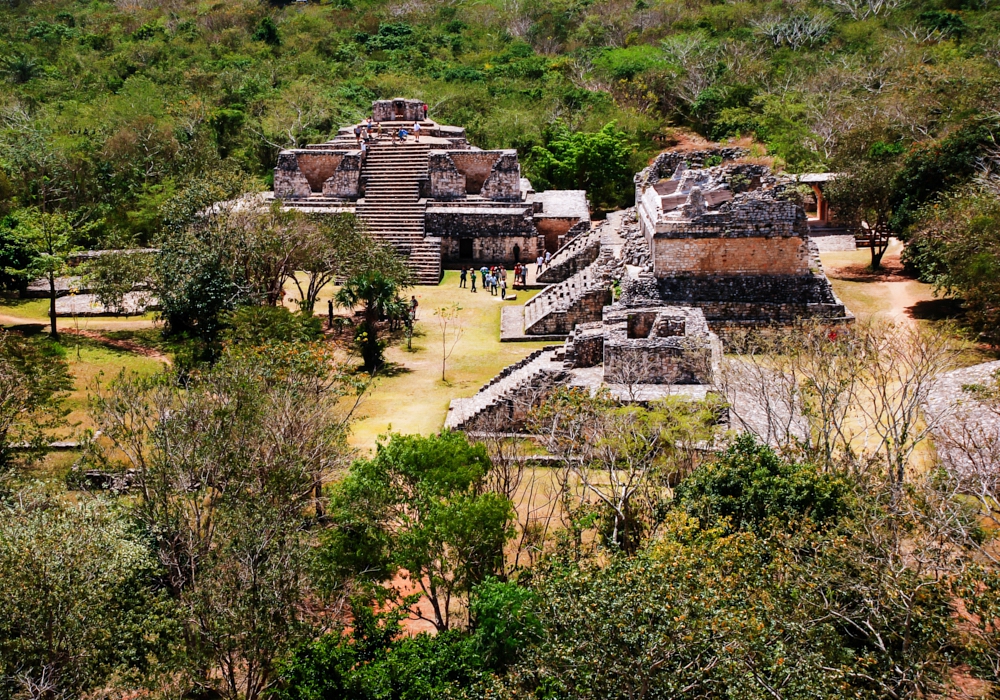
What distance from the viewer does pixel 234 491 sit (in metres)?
15.1

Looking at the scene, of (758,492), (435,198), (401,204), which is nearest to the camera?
(758,492)

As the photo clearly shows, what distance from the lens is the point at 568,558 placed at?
13531 millimetres

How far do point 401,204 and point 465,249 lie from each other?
2919mm

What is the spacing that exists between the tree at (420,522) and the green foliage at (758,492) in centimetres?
298

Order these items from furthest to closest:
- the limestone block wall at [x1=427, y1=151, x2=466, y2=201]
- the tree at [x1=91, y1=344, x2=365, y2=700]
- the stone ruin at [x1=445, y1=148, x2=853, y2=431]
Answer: the limestone block wall at [x1=427, y1=151, x2=466, y2=201]
the stone ruin at [x1=445, y1=148, x2=853, y2=431]
the tree at [x1=91, y1=344, x2=365, y2=700]

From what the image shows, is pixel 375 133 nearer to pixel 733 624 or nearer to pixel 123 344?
pixel 123 344

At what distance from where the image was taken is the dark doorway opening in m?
34.8

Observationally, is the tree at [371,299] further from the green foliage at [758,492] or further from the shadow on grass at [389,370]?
the green foliage at [758,492]

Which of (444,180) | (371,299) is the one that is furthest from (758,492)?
(444,180)

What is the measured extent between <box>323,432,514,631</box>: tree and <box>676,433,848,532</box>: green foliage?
117 inches

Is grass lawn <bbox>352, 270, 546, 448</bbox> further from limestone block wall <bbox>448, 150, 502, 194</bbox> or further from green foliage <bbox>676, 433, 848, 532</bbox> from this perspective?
limestone block wall <bbox>448, 150, 502, 194</bbox>

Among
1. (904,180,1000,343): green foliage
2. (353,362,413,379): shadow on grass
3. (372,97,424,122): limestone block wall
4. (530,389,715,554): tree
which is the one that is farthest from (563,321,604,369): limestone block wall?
(372,97,424,122): limestone block wall

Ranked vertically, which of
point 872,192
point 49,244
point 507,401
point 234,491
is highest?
point 872,192

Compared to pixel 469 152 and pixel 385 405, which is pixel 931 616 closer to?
pixel 385 405
